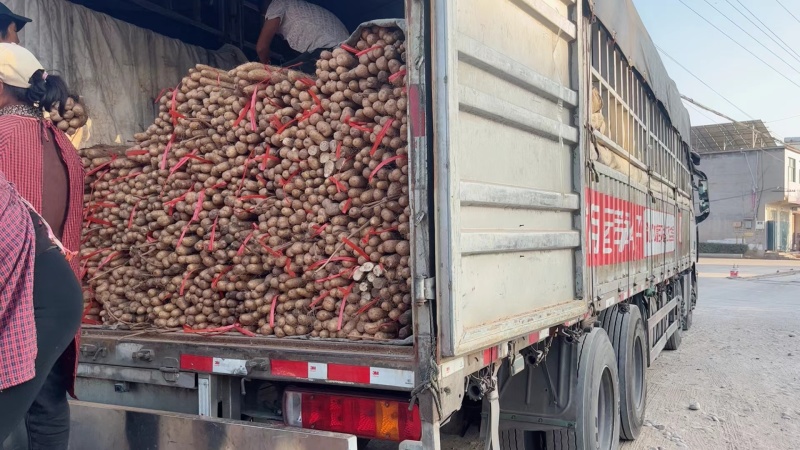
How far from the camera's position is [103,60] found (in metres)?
4.19

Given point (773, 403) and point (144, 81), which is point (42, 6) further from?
point (773, 403)

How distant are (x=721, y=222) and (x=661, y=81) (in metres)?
36.4

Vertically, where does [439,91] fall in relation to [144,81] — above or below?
below

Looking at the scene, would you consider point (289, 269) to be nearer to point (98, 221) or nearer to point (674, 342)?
point (98, 221)

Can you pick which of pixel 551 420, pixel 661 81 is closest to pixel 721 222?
pixel 661 81

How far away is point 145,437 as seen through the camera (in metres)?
2.53

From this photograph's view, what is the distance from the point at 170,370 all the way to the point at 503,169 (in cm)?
166

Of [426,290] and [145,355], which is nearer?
[426,290]

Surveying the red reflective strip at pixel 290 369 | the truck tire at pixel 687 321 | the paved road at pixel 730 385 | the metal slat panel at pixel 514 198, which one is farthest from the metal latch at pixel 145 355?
the truck tire at pixel 687 321

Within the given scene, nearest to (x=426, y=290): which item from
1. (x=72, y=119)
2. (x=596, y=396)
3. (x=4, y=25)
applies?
(x=596, y=396)

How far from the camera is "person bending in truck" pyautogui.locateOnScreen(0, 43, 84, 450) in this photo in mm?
1804

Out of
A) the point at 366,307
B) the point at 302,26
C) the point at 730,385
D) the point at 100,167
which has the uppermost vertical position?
the point at 302,26

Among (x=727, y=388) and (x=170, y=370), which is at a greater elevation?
(x=170, y=370)

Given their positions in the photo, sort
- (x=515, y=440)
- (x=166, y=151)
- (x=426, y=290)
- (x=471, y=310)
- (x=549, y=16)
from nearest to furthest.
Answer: (x=426, y=290)
(x=471, y=310)
(x=549, y=16)
(x=166, y=151)
(x=515, y=440)
